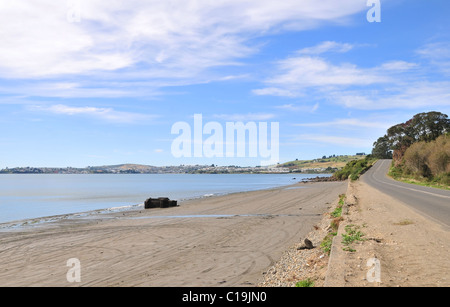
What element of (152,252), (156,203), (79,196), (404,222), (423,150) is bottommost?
(79,196)

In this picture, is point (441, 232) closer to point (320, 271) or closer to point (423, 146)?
point (320, 271)

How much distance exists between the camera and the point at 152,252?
46.9 ft

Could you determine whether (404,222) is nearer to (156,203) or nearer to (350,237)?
(350,237)

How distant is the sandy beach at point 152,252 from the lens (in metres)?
10.6

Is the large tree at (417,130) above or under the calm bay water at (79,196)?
above

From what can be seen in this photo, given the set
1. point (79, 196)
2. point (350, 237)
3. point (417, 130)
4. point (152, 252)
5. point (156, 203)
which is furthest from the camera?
point (417, 130)

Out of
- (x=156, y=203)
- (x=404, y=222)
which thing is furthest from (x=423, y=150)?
(x=404, y=222)

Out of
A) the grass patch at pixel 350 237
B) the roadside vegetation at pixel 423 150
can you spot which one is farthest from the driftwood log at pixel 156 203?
the roadside vegetation at pixel 423 150

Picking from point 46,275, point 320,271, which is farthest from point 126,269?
point 320,271

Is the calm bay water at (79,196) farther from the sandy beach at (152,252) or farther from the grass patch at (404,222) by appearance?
the grass patch at (404,222)

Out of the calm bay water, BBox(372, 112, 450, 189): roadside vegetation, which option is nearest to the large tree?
BBox(372, 112, 450, 189): roadside vegetation

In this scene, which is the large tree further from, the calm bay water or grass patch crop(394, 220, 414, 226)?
grass patch crop(394, 220, 414, 226)
